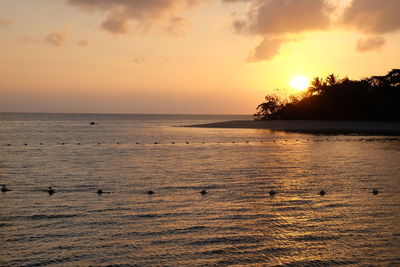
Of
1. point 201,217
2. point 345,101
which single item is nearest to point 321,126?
point 345,101

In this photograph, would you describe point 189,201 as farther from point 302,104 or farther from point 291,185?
point 302,104

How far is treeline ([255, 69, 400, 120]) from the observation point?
9906 centimetres

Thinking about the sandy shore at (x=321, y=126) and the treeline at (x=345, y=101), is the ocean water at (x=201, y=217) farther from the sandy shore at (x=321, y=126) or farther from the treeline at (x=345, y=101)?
the treeline at (x=345, y=101)

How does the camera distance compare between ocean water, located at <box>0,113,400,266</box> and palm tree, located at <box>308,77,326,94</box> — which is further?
palm tree, located at <box>308,77,326,94</box>

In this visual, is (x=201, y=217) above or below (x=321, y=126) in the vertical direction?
below

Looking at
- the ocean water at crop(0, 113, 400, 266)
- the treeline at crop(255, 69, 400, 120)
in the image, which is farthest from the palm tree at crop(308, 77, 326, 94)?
the ocean water at crop(0, 113, 400, 266)

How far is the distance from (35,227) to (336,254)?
1011cm

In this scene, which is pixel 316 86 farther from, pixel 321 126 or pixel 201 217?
pixel 201 217

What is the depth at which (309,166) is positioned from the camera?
31.2 meters

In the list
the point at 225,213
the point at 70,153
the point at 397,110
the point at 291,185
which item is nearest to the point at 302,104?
the point at 397,110

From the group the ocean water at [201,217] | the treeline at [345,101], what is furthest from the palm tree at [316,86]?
the ocean water at [201,217]

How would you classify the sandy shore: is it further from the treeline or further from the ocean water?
the ocean water

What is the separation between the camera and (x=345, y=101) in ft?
345

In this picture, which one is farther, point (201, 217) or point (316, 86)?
point (316, 86)
